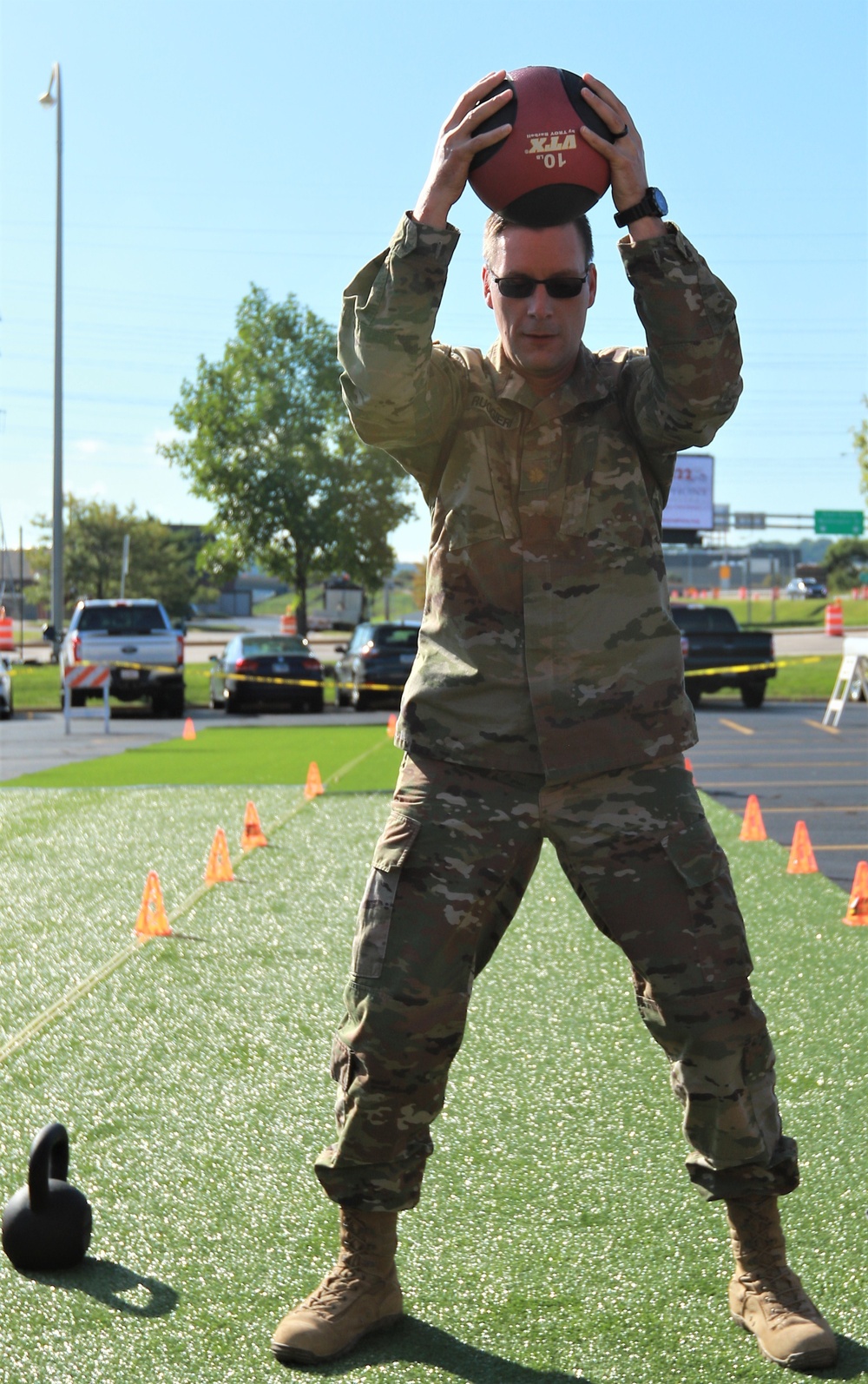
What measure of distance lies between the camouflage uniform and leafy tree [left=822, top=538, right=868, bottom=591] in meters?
103

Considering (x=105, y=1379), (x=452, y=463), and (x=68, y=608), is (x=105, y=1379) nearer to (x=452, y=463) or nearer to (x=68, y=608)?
(x=452, y=463)

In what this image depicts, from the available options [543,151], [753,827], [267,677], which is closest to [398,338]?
[543,151]

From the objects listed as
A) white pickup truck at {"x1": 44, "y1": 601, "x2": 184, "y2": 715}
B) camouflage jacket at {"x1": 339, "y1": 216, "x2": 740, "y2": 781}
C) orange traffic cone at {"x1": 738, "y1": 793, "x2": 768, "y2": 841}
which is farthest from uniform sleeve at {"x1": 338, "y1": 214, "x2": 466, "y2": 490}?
white pickup truck at {"x1": 44, "y1": 601, "x2": 184, "y2": 715}

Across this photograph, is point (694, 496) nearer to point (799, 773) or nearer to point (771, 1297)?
point (799, 773)

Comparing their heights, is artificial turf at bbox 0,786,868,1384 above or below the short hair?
below

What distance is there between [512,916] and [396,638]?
Answer: 23.6 meters

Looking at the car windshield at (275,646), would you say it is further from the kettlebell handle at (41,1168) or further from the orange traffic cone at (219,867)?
the kettlebell handle at (41,1168)

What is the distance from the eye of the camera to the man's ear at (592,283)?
9.31 feet

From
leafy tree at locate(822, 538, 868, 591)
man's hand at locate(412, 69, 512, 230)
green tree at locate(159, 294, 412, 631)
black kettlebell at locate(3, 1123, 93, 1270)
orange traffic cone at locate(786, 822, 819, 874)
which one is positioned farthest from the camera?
leafy tree at locate(822, 538, 868, 591)

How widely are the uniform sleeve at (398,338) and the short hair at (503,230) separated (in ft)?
0.59

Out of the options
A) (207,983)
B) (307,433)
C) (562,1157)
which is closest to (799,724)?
(207,983)

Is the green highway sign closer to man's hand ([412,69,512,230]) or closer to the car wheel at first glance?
the car wheel

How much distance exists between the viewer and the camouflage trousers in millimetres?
2803

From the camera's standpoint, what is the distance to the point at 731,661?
25000 mm
